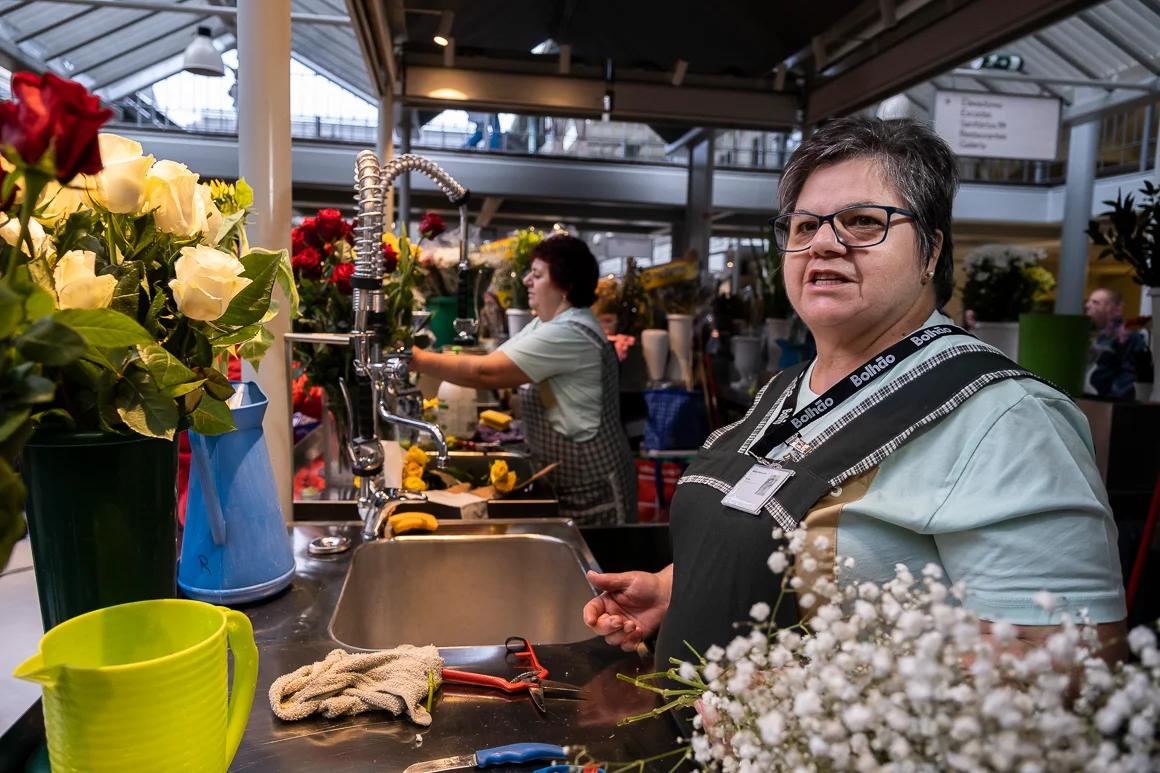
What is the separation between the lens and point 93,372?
28.2 inches

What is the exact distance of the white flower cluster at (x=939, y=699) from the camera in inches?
14.2

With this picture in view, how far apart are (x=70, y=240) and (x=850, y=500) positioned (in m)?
0.92

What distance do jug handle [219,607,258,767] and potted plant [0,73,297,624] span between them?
7.4 inches

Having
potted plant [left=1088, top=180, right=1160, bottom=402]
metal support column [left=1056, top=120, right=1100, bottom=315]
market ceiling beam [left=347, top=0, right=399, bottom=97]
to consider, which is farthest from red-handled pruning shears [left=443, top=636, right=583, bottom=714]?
metal support column [left=1056, top=120, right=1100, bottom=315]

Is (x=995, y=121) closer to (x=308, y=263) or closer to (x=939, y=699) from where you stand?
(x=308, y=263)

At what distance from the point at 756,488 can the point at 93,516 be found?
81 cm

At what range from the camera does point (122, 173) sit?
664 millimetres

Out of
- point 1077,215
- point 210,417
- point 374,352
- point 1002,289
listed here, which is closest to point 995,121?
point 1002,289

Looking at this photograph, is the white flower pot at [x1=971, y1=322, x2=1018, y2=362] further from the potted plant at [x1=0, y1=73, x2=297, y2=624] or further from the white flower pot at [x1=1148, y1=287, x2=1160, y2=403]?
the potted plant at [x1=0, y1=73, x2=297, y2=624]

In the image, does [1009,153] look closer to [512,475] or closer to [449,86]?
[449,86]

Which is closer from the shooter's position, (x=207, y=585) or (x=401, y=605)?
(x=207, y=585)

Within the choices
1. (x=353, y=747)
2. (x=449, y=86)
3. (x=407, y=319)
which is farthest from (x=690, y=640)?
(x=449, y=86)

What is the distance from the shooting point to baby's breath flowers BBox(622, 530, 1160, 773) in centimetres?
36

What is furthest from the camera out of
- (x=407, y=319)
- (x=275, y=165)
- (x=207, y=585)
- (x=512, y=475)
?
(x=407, y=319)
